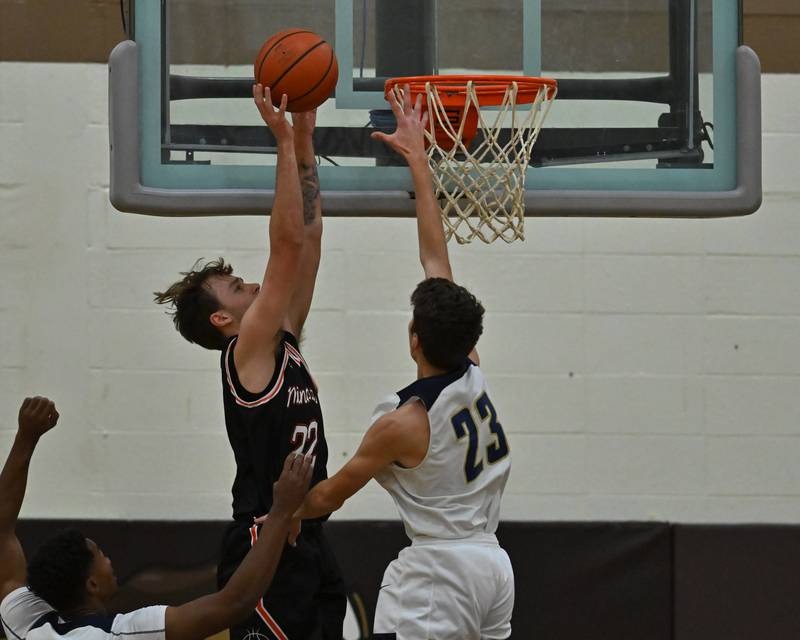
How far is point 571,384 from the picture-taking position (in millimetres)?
4840

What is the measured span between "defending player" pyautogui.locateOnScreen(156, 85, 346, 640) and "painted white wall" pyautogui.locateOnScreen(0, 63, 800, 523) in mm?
1583

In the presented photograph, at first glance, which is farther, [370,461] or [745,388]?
[745,388]

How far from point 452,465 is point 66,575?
94cm

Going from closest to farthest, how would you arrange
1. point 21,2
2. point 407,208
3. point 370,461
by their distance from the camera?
point 370,461 < point 407,208 < point 21,2

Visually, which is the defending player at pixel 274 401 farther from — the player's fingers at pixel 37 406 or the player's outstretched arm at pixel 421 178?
the player's fingers at pixel 37 406

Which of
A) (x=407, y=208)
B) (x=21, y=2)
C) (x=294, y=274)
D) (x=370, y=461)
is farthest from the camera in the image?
(x=21, y=2)

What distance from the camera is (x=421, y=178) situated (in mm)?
3248

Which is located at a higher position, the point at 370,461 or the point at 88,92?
the point at 88,92

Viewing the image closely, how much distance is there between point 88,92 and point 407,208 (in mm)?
1925

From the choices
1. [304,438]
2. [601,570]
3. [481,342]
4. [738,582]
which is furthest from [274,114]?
[738,582]

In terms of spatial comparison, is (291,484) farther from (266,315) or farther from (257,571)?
(266,315)

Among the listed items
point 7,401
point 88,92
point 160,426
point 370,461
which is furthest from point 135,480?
point 370,461

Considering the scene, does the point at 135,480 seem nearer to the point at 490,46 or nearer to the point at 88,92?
the point at 88,92

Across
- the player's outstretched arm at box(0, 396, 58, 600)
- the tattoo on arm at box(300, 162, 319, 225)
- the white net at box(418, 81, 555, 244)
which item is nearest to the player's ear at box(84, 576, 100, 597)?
the player's outstretched arm at box(0, 396, 58, 600)
